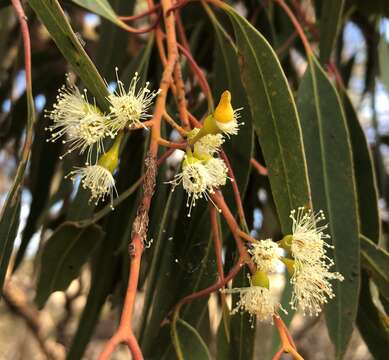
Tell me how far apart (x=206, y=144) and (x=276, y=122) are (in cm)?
20

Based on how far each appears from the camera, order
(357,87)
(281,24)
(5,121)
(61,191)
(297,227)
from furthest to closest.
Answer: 1. (357,87)
2. (5,121)
3. (281,24)
4. (61,191)
5. (297,227)

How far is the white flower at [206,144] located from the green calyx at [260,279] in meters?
0.14

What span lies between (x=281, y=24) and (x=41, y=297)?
96 centimetres

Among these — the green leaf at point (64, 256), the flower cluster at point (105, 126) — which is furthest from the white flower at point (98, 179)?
the green leaf at point (64, 256)

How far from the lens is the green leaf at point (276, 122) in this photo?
2.75 ft

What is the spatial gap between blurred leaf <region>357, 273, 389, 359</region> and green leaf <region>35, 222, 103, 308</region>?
0.45m

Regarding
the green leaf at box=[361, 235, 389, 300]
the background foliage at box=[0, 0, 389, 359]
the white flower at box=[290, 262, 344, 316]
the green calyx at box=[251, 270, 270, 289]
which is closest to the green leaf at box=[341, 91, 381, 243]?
the background foliage at box=[0, 0, 389, 359]

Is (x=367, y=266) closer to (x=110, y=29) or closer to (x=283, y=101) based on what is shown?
(x=283, y=101)

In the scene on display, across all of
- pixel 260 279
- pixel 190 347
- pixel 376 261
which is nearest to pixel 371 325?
pixel 376 261

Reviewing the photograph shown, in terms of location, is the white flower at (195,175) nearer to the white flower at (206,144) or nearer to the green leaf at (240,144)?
the white flower at (206,144)

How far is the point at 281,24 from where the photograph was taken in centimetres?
171

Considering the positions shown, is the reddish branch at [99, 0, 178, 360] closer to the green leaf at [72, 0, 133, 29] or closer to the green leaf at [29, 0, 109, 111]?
the green leaf at [29, 0, 109, 111]

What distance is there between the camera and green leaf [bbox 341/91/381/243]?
116 cm

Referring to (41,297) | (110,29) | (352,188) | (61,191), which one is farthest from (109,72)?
(352,188)
